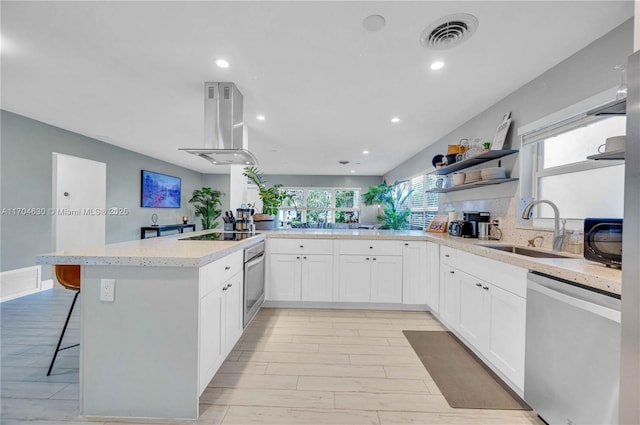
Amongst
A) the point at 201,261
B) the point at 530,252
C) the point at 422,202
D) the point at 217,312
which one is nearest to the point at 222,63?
the point at 201,261

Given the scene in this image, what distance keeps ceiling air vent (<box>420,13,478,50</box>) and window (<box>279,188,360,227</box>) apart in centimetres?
698

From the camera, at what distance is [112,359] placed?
1408mm

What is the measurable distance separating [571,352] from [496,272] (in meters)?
0.62

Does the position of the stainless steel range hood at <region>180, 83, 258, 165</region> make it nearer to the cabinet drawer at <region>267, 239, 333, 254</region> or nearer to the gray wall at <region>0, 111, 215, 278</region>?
the cabinet drawer at <region>267, 239, 333, 254</region>

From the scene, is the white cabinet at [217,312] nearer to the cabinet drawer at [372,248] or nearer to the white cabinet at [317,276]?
the white cabinet at [317,276]

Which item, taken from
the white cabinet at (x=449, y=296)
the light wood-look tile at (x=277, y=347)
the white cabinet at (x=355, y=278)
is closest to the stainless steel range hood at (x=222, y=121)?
the white cabinet at (x=355, y=278)

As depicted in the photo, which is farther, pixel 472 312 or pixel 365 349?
pixel 365 349

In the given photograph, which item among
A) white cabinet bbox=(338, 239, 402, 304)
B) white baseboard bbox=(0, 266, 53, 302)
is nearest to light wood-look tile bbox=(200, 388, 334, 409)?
white cabinet bbox=(338, 239, 402, 304)

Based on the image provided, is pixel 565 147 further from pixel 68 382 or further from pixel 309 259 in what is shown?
pixel 68 382

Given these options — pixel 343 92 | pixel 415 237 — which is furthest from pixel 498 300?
pixel 343 92

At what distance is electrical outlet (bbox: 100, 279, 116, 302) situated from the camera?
4.61 ft

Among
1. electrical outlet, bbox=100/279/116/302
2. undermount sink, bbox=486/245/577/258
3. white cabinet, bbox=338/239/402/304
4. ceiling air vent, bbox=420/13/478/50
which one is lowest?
white cabinet, bbox=338/239/402/304

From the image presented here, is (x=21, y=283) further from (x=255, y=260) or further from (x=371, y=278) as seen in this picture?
(x=371, y=278)

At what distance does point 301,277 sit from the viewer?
3.04 meters
